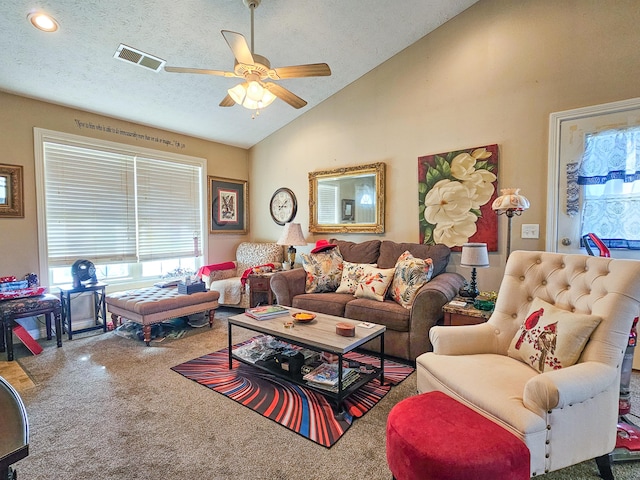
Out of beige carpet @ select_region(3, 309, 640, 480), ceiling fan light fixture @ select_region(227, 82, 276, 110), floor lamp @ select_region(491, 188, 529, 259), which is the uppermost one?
ceiling fan light fixture @ select_region(227, 82, 276, 110)

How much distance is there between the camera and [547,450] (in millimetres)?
1254

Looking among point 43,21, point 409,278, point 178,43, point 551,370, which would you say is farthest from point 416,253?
point 43,21

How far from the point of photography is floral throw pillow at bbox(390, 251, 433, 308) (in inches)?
113

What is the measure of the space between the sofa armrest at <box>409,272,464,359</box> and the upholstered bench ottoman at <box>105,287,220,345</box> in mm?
2354

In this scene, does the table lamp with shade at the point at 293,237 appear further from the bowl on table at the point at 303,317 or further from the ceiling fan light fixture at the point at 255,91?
the ceiling fan light fixture at the point at 255,91

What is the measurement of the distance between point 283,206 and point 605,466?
167 inches

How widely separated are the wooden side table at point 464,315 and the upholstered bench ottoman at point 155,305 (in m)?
2.62

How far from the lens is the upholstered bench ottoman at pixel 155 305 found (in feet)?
10.5

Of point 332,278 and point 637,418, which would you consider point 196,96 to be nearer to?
point 332,278

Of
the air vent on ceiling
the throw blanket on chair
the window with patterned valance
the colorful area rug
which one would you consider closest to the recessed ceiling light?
the air vent on ceiling

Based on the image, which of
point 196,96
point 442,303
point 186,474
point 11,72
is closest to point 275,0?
point 196,96

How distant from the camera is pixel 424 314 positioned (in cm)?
262

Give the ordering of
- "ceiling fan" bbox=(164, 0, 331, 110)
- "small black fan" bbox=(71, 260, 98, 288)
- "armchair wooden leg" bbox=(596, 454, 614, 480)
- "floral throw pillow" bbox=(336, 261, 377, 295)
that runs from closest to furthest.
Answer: "armchair wooden leg" bbox=(596, 454, 614, 480), "ceiling fan" bbox=(164, 0, 331, 110), "floral throw pillow" bbox=(336, 261, 377, 295), "small black fan" bbox=(71, 260, 98, 288)

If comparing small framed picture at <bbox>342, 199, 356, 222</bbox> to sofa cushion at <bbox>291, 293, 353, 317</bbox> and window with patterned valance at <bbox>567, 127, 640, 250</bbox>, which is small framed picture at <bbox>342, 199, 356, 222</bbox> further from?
window with patterned valance at <bbox>567, 127, 640, 250</bbox>
